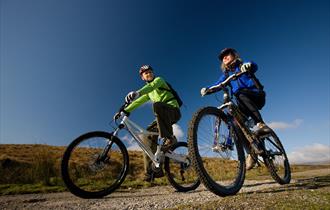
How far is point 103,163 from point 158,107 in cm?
151

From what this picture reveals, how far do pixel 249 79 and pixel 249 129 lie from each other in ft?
3.56

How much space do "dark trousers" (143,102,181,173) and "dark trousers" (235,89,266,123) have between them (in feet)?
4.50

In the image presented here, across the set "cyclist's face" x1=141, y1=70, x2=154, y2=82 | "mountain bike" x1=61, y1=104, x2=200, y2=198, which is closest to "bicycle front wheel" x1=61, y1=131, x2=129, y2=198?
"mountain bike" x1=61, y1=104, x2=200, y2=198

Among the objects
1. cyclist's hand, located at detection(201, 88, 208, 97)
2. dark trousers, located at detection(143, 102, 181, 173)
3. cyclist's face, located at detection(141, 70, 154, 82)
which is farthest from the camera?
cyclist's face, located at detection(141, 70, 154, 82)

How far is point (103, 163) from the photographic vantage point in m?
5.18

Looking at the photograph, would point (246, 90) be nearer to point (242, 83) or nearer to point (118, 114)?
point (242, 83)

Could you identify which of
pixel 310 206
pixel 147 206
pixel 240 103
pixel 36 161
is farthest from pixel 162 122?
pixel 36 161

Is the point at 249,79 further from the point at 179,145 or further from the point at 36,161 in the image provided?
the point at 36,161

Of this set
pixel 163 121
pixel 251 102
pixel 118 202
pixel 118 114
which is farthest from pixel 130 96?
pixel 251 102

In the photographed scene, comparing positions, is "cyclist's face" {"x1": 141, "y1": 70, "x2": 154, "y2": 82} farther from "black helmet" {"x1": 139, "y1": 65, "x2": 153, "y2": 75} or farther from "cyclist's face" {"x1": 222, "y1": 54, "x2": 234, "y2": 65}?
"cyclist's face" {"x1": 222, "y1": 54, "x2": 234, "y2": 65}

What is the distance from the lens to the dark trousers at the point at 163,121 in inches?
217

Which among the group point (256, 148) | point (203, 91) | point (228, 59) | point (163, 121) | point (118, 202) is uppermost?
point (228, 59)

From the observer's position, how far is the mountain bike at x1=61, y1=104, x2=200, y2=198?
4.66 m

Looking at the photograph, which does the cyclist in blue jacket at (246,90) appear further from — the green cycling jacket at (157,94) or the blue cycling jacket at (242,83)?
the green cycling jacket at (157,94)
